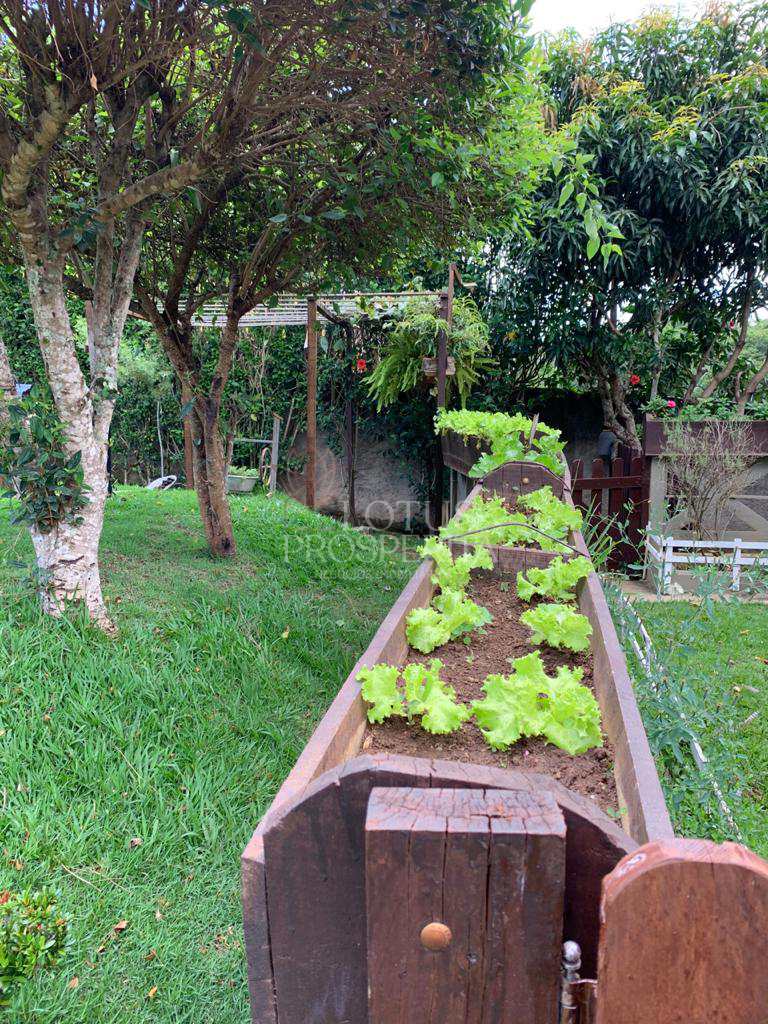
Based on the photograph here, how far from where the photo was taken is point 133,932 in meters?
2.36

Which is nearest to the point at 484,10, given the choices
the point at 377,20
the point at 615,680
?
the point at 377,20

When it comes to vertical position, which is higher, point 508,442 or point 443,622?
point 508,442

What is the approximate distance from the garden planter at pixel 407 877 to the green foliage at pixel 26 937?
1.62m

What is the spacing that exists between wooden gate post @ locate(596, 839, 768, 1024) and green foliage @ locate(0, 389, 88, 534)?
355 centimetres

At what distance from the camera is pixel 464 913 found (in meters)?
0.78

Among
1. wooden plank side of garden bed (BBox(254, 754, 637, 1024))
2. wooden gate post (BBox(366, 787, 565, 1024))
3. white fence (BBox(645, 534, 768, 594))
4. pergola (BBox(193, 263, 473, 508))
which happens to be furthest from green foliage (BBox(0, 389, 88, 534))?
white fence (BBox(645, 534, 768, 594))

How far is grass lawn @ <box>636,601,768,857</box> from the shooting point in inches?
119

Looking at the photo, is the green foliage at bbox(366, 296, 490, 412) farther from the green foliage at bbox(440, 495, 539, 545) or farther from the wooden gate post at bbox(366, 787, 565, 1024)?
the wooden gate post at bbox(366, 787, 565, 1024)

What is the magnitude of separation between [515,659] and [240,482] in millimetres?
9341

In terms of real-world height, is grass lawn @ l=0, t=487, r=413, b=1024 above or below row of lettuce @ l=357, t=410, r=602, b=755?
below

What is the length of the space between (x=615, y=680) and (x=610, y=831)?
1.04 metres

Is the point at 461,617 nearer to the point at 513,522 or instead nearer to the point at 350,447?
the point at 513,522

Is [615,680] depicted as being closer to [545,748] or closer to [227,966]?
[545,748]

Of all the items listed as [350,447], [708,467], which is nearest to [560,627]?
[708,467]
